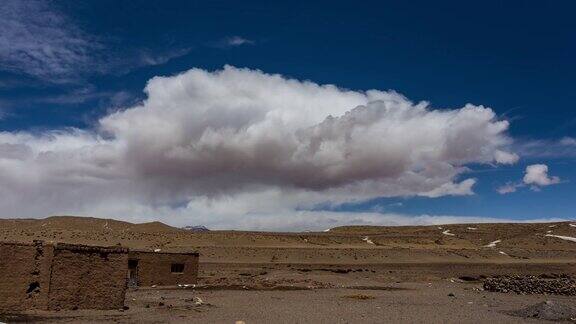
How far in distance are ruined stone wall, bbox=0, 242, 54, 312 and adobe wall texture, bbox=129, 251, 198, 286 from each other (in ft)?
51.8

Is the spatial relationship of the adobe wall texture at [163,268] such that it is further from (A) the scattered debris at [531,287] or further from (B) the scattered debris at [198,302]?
(A) the scattered debris at [531,287]

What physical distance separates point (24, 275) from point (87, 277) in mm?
2849

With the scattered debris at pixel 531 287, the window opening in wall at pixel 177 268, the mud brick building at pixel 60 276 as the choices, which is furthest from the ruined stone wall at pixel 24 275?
the scattered debris at pixel 531 287

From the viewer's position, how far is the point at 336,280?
173 feet

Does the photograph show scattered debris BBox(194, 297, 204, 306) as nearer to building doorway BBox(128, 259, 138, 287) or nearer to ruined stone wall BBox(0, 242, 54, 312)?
ruined stone wall BBox(0, 242, 54, 312)

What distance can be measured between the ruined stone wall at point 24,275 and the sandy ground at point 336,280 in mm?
873

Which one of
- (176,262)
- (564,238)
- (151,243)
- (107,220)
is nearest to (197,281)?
(176,262)

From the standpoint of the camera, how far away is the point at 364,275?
5966cm

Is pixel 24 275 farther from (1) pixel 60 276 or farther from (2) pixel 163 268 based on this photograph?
(2) pixel 163 268

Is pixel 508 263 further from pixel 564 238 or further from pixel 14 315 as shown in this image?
pixel 14 315

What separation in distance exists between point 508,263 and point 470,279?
2656cm

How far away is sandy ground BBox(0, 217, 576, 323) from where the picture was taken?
27141 mm

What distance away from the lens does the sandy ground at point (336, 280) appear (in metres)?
27.1

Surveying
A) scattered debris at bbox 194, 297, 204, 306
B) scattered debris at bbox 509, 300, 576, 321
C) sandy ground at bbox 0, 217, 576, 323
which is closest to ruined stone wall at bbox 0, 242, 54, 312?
sandy ground at bbox 0, 217, 576, 323
